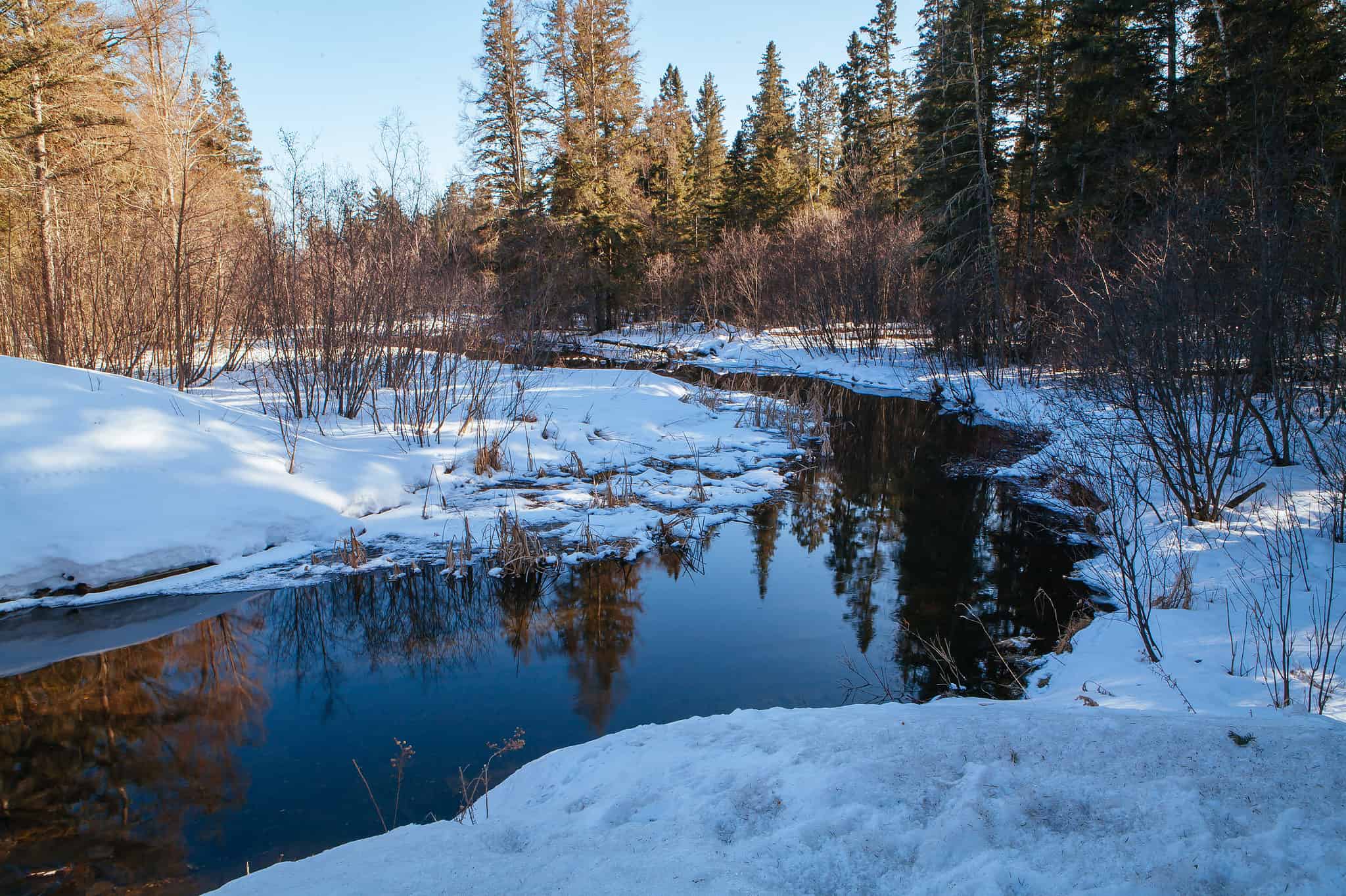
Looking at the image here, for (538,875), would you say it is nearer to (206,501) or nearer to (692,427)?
(206,501)

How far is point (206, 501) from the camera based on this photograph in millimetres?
8258

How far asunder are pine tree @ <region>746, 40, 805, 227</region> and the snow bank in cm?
3707

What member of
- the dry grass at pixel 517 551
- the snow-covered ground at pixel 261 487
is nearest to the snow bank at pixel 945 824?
the dry grass at pixel 517 551

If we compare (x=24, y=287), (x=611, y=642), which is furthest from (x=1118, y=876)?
(x=24, y=287)

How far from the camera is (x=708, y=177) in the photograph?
1652 inches

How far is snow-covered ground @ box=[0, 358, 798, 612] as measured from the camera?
23.9 feet

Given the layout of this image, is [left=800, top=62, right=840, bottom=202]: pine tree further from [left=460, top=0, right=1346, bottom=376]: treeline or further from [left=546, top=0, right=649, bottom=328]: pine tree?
[left=546, top=0, right=649, bottom=328]: pine tree

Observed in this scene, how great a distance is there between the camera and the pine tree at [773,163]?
38.2 m

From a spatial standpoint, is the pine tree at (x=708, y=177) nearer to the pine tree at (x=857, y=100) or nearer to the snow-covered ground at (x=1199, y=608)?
the pine tree at (x=857, y=100)

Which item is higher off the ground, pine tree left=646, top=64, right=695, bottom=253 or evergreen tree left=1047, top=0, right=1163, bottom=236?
pine tree left=646, top=64, right=695, bottom=253

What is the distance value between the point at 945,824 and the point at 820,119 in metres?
52.9

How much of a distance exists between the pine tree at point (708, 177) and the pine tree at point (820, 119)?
22.2 ft

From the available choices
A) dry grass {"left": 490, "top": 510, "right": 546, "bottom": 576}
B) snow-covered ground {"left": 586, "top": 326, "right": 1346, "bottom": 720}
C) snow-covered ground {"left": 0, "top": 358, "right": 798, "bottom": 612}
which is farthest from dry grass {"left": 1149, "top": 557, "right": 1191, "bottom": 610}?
dry grass {"left": 490, "top": 510, "right": 546, "bottom": 576}

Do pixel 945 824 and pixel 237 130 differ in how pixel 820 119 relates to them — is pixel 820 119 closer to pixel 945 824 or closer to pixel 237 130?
pixel 237 130
